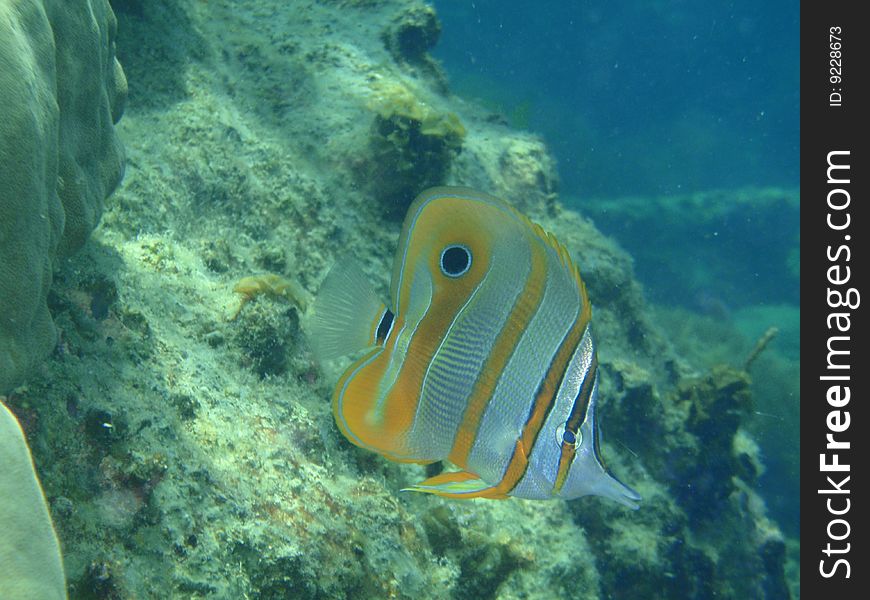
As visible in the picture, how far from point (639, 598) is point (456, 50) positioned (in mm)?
38823

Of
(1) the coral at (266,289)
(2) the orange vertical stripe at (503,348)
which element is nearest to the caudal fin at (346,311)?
(2) the orange vertical stripe at (503,348)

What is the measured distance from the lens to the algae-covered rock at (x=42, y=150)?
154cm

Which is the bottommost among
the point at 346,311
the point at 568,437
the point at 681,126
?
the point at 568,437

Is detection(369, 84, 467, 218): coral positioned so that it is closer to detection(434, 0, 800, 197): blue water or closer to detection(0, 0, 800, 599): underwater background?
detection(0, 0, 800, 599): underwater background

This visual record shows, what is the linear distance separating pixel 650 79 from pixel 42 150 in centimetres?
5686

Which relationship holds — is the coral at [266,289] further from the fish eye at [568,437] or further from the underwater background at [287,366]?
the fish eye at [568,437]

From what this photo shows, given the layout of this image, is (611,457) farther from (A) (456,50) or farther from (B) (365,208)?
(A) (456,50)

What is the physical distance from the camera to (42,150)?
166 centimetres

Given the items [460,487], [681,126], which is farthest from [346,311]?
[681,126]

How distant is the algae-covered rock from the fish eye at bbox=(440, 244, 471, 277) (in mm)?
1212

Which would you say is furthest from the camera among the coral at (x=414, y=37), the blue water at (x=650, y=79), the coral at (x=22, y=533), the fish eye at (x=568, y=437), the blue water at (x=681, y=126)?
the blue water at (x=650, y=79)

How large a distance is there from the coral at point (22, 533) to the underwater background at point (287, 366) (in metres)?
0.50

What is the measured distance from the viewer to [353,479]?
2723 millimetres
